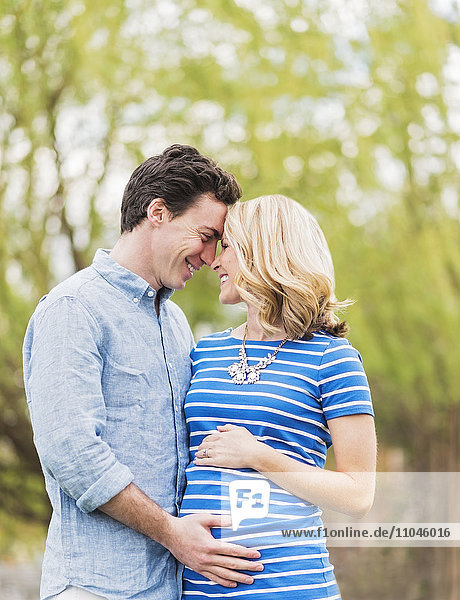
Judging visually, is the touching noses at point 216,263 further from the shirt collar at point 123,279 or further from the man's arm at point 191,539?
the man's arm at point 191,539

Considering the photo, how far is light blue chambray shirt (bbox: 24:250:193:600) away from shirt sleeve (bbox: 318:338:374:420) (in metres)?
0.31

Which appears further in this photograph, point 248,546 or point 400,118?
point 400,118

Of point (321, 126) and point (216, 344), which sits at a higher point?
point (216, 344)

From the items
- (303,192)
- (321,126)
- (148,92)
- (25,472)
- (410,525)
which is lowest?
(410,525)

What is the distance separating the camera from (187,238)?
175 cm

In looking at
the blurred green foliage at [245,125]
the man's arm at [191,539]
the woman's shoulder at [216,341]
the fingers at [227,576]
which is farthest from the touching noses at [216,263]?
the blurred green foliage at [245,125]

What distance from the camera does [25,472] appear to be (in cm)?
522

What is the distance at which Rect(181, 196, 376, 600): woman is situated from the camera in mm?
1517

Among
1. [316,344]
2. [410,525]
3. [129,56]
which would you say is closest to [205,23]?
[129,56]

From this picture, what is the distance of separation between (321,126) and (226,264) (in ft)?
9.45

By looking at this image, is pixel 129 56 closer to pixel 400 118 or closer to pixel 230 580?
pixel 400 118

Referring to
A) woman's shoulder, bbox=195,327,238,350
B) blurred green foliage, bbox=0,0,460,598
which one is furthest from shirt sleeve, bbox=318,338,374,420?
blurred green foliage, bbox=0,0,460,598

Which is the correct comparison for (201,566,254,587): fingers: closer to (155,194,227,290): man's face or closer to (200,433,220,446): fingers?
(200,433,220,446): fingers

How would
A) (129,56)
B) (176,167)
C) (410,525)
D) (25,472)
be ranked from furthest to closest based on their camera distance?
1. (410,525)
2. (25,472)
3. (129,56)
4. (176,167)
